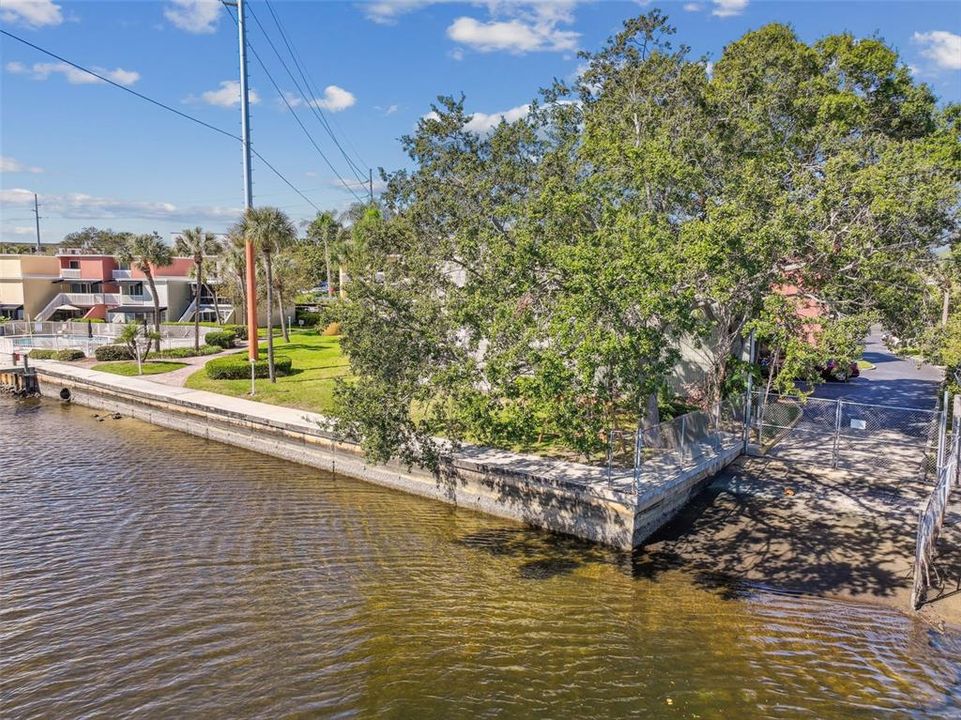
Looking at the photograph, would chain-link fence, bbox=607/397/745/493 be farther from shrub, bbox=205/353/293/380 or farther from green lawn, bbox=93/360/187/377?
green lawn, bbox=93/360/187/377

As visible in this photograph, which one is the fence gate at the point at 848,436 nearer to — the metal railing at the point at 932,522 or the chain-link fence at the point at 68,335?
the metal railing at the point at 932,522

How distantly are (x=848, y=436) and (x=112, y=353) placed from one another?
35.6 meters

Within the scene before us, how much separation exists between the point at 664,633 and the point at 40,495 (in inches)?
618

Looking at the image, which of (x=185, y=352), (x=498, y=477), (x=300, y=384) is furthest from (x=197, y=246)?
(x=498, y=477)

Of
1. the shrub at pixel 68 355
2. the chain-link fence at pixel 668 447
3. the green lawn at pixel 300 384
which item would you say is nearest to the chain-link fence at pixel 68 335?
the shrub at pixel 68 355

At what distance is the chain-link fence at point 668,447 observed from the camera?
1402cm

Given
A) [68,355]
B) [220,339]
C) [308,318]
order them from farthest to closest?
[308,318] < [220,339] < [68,355]

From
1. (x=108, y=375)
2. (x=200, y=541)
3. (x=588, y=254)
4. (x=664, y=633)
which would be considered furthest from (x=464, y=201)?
(x=108, y=375)

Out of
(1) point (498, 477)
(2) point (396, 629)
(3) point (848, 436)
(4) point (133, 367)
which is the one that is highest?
(4) point (133, 367)

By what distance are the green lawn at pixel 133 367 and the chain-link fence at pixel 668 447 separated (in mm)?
24729

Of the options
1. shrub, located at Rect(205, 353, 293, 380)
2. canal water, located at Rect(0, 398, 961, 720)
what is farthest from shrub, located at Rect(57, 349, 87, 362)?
canal water, located at Rect(0, 398, 961, 720)

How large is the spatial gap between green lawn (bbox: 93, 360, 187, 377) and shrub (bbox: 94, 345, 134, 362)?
779 mm

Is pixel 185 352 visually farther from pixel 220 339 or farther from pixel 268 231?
pixel 268 231

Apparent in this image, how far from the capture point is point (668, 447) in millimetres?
15250
